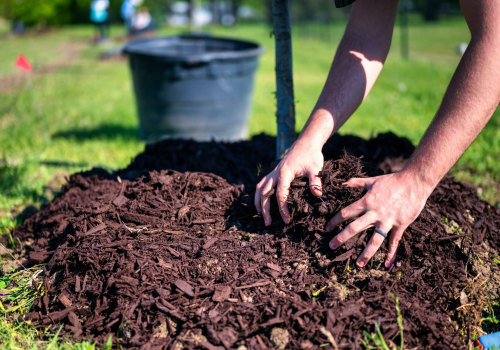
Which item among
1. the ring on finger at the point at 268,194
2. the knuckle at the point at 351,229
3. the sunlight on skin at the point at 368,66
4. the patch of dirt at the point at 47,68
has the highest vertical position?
the sunlight on skin at the point at 368,66

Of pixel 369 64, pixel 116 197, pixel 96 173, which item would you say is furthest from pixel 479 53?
pixel 96 173

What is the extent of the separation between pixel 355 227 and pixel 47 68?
15.9 m

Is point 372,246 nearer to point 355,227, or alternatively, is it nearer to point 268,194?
point 355,227

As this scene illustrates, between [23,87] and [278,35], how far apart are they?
34.1ft

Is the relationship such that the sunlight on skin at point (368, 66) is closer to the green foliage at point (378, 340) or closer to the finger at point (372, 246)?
the finger at point (372, 246)

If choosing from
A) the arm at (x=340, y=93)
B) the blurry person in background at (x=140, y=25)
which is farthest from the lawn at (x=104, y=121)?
the blurry person in background at (x=140, y=25)

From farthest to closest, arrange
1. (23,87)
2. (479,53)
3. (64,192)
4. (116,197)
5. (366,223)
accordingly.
Answer: (23,87) < (64,192) < (116,197) < (366,223) < (479,53)

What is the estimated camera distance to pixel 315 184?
2.15 m

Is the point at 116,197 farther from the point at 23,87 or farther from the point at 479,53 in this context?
the point at 23,87

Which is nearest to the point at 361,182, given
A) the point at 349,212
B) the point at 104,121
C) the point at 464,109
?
the point at 349,212

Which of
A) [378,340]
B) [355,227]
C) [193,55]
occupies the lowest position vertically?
[378,340]

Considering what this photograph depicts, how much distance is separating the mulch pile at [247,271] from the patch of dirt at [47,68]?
32.8 feet

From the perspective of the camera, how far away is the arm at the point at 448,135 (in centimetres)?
168

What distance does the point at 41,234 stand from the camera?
2.79 metres
